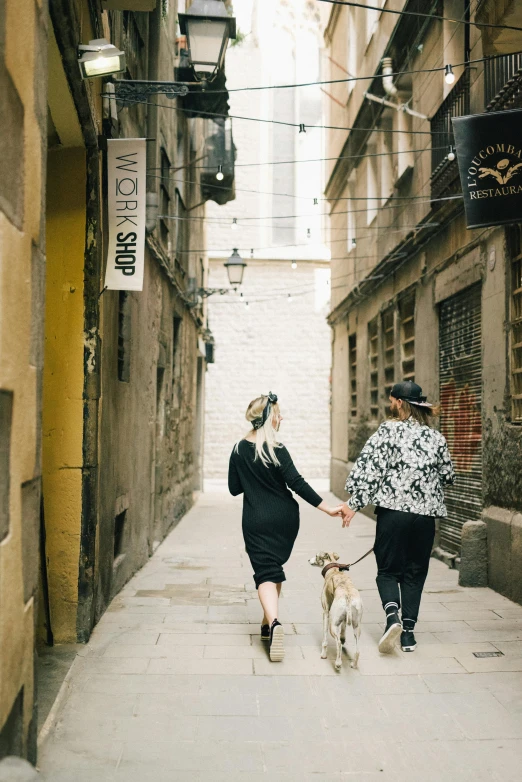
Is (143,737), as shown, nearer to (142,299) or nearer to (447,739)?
(447,739)

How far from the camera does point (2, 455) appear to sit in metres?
3.07

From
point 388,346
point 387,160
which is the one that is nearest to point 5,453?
point 388,346

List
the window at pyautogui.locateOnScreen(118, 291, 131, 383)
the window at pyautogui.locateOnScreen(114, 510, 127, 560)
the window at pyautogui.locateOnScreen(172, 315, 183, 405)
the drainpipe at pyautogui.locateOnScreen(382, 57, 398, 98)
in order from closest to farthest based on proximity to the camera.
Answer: the window at pyautogui.locateOnScreen(118, 291, 131, 383), the window at pyautogui.locateOnScreen(114, 510, 127, 560), the drainpipe at pyautogui.locateOnScreen(382, 57, 398, 98), the window at pyautogui.locateOnScreen(172, 315, 183, 405)

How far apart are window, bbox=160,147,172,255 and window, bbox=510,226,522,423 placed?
5.29 metres

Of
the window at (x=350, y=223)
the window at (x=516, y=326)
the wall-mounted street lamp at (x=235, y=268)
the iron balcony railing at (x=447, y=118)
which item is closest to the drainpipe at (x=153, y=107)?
the iron balcony railing at (x=447, y=118)

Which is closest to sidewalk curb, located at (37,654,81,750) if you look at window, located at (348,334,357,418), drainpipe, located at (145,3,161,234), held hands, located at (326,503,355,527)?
held hands, located at (326,503,355,527)

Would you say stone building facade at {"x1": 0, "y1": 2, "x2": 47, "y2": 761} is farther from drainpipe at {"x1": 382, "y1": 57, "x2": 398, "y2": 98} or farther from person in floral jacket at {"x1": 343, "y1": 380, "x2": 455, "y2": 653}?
drainpipe at {"x1": 382, "y1": 57, "x2": 398, "y2": 98}

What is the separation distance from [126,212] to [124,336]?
1803mm

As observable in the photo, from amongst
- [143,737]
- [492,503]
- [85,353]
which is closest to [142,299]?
[85,353]

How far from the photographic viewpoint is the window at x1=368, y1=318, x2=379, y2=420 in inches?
611

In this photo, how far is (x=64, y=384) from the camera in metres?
6.18

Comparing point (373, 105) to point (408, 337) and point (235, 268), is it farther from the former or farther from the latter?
point (408, 337)

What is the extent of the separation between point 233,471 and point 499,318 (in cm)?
344

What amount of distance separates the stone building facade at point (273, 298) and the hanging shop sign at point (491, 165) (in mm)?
19715
